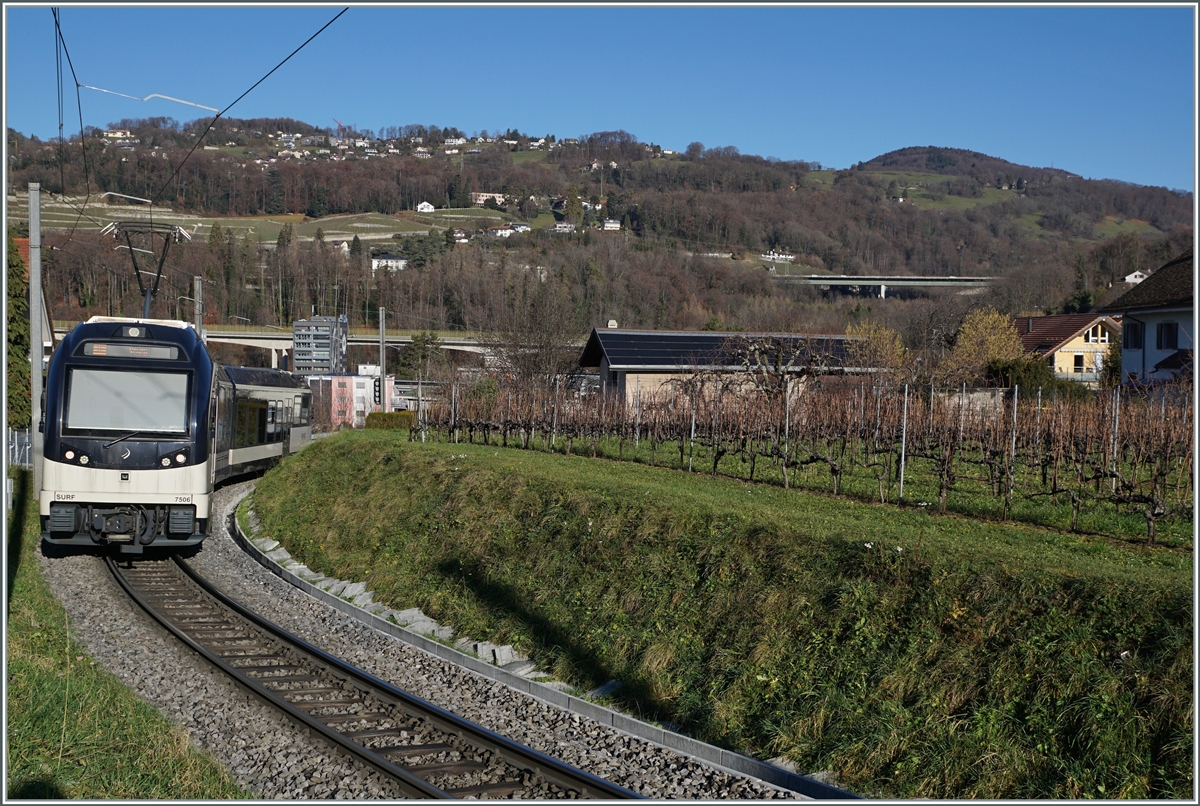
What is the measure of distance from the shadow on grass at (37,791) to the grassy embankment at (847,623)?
5.14 meters

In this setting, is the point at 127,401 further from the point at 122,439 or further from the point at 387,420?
the point at 387,420

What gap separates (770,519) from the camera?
1242 cm

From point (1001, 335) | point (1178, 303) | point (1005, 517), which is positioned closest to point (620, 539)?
point (1005, 517)

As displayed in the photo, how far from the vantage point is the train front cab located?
47.3ft

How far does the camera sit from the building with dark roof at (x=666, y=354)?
4034cm

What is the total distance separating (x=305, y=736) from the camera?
28.0ft

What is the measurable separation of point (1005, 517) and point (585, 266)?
93.8m

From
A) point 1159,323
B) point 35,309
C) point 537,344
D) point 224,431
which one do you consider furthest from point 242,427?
point 1159,323

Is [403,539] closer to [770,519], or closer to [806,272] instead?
[770,519]

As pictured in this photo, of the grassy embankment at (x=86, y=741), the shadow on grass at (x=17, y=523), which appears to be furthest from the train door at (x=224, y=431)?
the grassy embankment at (x=86, y=741)

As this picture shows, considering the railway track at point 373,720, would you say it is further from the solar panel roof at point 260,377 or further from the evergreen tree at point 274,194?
the evergreen tree at point 274,194

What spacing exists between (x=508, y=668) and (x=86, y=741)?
467 cm

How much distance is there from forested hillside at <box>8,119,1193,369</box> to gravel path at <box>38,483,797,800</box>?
19.7 meters

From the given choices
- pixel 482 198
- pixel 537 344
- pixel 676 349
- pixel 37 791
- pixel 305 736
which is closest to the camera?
pixel 37 791
